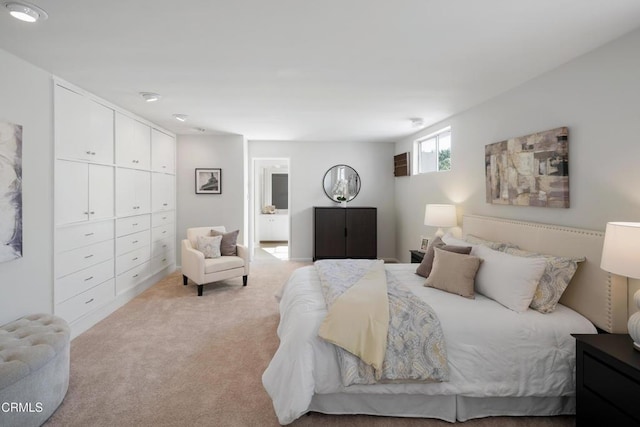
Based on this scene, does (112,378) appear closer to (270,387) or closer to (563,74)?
(270,387)

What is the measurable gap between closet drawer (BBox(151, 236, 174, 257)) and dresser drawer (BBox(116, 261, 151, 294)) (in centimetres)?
25

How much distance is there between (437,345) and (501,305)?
69 centimetres

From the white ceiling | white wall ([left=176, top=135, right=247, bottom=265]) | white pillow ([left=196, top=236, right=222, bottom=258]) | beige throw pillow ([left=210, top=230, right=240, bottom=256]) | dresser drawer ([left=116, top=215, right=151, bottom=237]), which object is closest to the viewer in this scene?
the white ceiling

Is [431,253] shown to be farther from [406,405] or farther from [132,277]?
[132,277]

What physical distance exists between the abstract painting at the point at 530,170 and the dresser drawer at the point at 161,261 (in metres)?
4.65

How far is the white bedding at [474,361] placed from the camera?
198 cm

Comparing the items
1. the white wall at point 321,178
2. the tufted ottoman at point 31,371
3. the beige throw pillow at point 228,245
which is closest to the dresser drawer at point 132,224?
the beige throw pillow at point 228,245

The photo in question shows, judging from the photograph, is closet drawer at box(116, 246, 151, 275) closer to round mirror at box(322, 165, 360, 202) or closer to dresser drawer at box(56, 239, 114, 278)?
dresser drawer at box(56, 239, 114, 278)

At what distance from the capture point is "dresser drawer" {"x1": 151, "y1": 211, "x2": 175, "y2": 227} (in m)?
5.06

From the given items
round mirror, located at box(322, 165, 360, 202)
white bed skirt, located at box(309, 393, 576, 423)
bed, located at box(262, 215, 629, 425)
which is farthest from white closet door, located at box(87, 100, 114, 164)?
round mirror, located at box(322, 165, 360, 202)

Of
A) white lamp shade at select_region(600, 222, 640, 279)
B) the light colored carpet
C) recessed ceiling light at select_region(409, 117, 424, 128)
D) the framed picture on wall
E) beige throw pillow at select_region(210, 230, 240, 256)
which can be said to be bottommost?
the light colored carpet

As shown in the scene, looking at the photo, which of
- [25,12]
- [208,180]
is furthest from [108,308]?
[25,12]

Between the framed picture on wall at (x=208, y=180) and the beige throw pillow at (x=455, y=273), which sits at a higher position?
the framed picture on wall at (x=208, y=180)

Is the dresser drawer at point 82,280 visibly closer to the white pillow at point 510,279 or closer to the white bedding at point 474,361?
the white bedding at point 474,361
